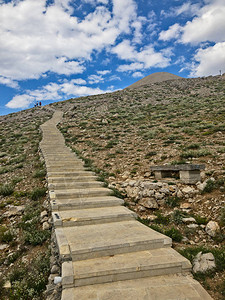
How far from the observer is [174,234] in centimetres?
436

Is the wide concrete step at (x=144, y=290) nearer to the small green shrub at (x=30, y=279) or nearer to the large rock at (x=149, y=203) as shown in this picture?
the small green shrub at (x=30, y=279)

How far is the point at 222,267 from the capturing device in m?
3.29

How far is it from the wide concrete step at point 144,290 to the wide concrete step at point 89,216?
5.90 ft

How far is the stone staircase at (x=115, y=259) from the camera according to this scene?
2807 mm

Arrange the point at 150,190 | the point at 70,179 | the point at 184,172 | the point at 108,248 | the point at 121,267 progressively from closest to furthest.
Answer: the point at 121,267 → the point at 108,248 → the point at 150,190 → the point at 184,172 → the point at 70,179

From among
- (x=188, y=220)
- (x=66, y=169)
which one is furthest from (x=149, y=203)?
(x=66, y=169)

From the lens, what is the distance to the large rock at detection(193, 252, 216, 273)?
3.30 m

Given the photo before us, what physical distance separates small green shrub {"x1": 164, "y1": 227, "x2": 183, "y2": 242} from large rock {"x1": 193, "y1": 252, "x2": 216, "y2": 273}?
783 millimetres

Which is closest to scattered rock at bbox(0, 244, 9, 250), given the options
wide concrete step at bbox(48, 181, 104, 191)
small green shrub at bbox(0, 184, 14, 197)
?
wide concrete step at bbox(48, 181, 104, 191)

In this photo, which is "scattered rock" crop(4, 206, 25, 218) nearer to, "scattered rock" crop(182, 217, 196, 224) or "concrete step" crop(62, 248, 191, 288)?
"concrete step" crop(62, 248, 191, 288)

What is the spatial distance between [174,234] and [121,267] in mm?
1823

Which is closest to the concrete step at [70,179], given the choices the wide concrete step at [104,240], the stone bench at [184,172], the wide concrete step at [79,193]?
the wide concrete step at [79,193]

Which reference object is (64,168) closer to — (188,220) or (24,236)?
(24,236)

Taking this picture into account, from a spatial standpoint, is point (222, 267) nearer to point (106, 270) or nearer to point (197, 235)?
point (197, 235)
